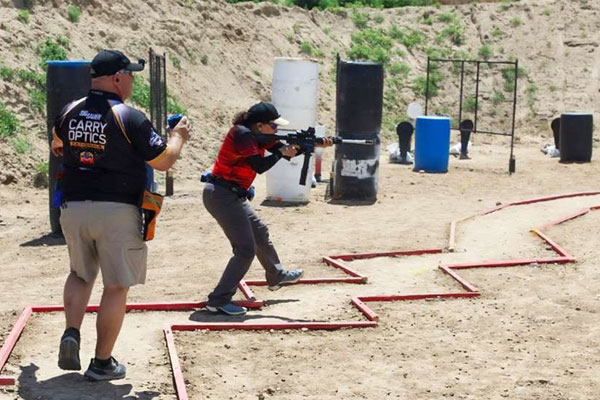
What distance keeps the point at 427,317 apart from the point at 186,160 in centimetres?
1057

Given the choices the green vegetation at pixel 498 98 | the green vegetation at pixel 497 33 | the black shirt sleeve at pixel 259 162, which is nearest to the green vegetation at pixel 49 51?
the black shirt sleeve at pixel 259 162

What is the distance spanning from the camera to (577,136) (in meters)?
20.8

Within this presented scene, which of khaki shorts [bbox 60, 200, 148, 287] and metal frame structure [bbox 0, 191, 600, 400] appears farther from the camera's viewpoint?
metal frame structure [bbox 0, 191, 600, 400]

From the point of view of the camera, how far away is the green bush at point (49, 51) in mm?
19312

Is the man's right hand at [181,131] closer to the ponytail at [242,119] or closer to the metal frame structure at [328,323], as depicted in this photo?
the metal frame structure at [328,323]

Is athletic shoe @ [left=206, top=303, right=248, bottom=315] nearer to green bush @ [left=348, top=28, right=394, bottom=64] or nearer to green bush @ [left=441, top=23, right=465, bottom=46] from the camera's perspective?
green bush @ [left=348, top=28, right=394, bottom=64]

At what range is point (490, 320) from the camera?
28.3 feet

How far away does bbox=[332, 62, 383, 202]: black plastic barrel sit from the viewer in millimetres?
15102

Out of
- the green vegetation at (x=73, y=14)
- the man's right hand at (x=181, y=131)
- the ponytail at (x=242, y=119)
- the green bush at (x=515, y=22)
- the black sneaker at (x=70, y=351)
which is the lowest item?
the black sneaker at (x=70, y=351)

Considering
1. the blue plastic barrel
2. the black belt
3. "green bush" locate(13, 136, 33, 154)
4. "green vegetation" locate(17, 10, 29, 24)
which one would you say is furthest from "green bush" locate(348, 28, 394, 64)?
the black belt

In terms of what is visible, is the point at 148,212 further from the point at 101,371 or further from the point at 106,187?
the point at 101,371

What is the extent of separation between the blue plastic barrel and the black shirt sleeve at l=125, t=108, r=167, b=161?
13040mm

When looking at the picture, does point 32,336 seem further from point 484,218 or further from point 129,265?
point 484,218

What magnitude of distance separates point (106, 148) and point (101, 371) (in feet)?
4.55
